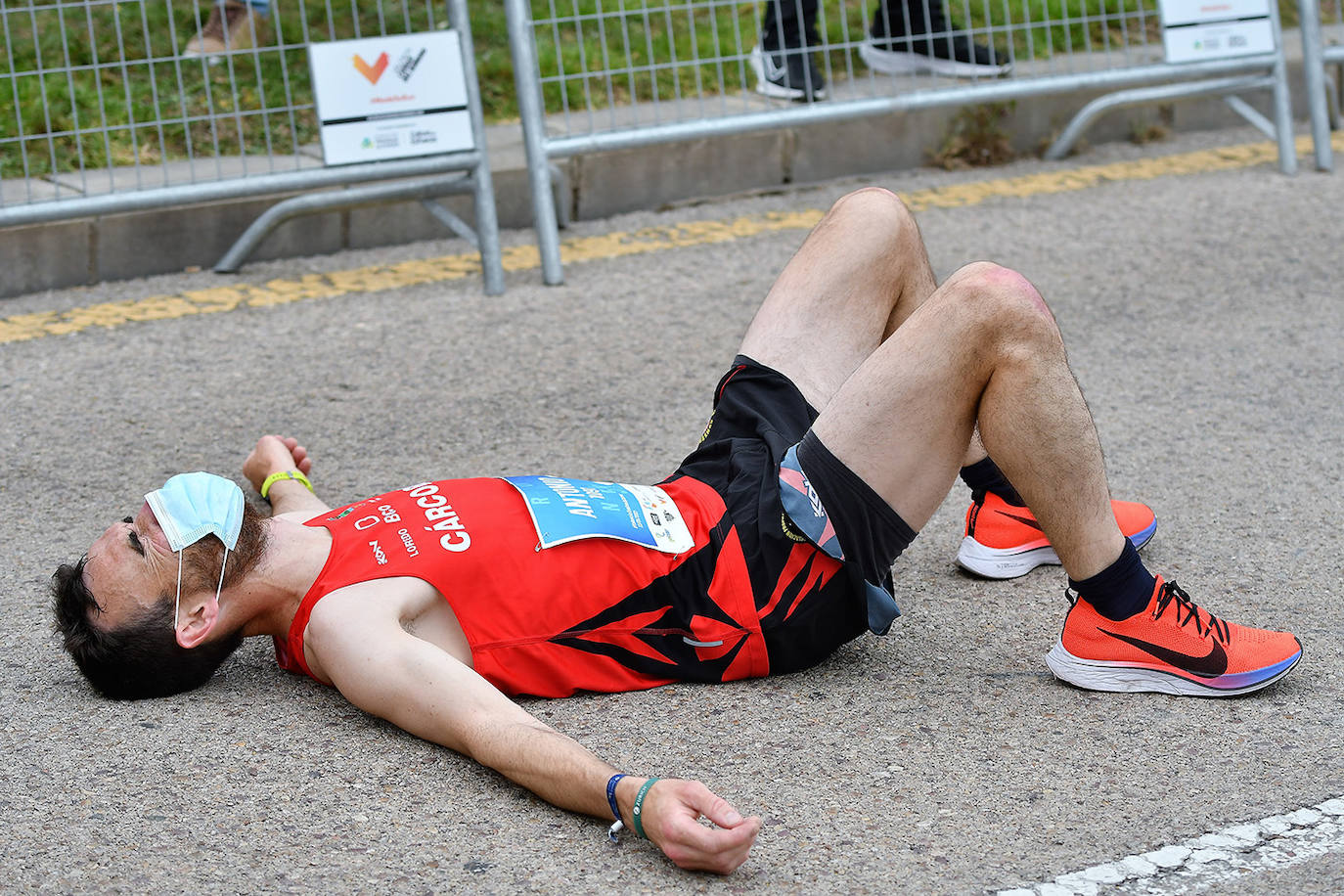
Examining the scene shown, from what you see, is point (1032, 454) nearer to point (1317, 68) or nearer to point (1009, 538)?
point (1009, 538)

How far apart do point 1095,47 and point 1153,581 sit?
5.62 meters

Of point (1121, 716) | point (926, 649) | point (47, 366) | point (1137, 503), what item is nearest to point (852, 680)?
point (926, 649)

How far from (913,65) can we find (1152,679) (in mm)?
4182

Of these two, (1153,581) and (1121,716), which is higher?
(1153,581)

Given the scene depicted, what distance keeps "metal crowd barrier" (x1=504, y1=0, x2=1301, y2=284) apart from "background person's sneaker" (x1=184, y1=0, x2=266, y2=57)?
116cm

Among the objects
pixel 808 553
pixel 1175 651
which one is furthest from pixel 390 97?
pixel 1175 651

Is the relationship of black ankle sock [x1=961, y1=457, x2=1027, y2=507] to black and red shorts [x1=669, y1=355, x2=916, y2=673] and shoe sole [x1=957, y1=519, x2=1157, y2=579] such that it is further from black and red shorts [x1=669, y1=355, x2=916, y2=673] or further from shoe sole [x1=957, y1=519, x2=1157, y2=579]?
black and red shorts [x1=669, y1=355, x2=916, y2=673]

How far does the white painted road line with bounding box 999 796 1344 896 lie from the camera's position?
2215mm

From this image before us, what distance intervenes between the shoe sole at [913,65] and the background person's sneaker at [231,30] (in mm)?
2526

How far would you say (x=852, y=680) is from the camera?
2.92 metres

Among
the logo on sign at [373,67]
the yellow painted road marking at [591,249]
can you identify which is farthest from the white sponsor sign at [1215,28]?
the logo on sign at [373,67]

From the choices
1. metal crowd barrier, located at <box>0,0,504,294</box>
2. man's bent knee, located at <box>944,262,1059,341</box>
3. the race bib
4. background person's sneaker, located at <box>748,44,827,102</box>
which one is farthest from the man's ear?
background person's sneaker, located at <box>748,44,827,102</box>

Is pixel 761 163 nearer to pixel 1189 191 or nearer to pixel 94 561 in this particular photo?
pixel 1189 191

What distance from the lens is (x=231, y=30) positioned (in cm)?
607
